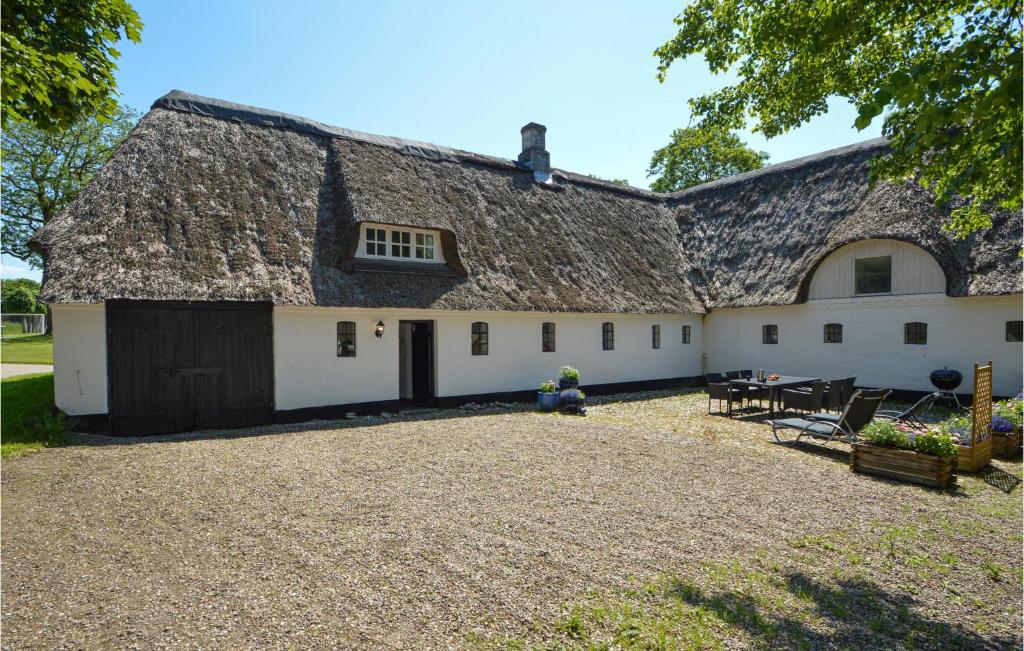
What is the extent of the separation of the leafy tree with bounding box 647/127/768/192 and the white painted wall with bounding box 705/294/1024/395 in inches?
899

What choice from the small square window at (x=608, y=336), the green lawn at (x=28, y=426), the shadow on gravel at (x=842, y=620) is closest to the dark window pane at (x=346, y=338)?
the green lawn at (x=28, y=426)

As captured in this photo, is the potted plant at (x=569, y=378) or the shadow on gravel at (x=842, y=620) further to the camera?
the potted plant at (x=569, y=378)

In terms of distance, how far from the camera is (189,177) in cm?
1188

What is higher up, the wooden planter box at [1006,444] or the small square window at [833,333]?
the small square window at [833,333]

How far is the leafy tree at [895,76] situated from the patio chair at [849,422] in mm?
3419

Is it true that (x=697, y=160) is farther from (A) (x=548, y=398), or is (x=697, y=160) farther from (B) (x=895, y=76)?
(B) (x=895, y=76)

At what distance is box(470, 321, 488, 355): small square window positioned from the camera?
47.3 ft

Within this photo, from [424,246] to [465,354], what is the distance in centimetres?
301

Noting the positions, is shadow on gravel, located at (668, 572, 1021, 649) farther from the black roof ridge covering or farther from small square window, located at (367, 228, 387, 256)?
the black roof ridge covering

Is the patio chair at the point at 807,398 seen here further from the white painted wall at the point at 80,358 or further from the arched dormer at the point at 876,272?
the white painted wall at the point at 80,358

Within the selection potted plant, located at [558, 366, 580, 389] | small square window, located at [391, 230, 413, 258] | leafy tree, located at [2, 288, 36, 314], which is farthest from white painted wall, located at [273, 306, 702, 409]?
leafy tree, located at [2, 288, 36, 314]

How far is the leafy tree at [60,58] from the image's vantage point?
5873mm

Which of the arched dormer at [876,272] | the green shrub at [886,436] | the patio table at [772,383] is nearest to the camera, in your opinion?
the green shrub at [886,436]

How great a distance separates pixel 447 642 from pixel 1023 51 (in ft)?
16.9
